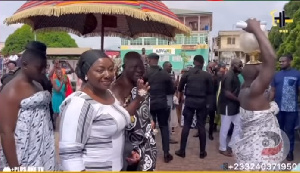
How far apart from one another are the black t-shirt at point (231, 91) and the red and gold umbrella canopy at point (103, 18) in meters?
2.44

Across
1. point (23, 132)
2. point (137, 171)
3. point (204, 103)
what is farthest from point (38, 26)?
point (204, 103)

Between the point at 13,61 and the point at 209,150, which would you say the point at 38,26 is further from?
the point at 209,150

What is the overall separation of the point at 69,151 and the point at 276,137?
5.27ft

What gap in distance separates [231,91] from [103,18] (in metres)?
3.08

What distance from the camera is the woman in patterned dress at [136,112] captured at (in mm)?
2910

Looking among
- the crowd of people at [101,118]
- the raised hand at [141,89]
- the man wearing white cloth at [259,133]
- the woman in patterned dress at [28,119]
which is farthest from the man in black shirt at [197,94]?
the woman in patterned dress at [28,119]

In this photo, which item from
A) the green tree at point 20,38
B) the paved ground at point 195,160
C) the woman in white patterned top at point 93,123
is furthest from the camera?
the paved ground at point 195,160

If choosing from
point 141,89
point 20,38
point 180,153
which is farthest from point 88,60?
point 20,38

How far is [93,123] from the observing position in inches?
86.5

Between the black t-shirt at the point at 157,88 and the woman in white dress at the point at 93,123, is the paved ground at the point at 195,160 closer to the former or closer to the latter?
the black t-shirt at the point at 157,88

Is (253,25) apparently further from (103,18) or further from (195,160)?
(195,160)

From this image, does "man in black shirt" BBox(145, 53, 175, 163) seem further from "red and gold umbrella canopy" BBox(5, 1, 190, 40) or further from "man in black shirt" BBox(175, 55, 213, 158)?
"red and gold umbrella canopy" BBox(5, 1, 190, 40)

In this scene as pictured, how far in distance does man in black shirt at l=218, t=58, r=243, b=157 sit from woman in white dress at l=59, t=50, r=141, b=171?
4.16 meters

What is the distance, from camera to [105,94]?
2439 mm
